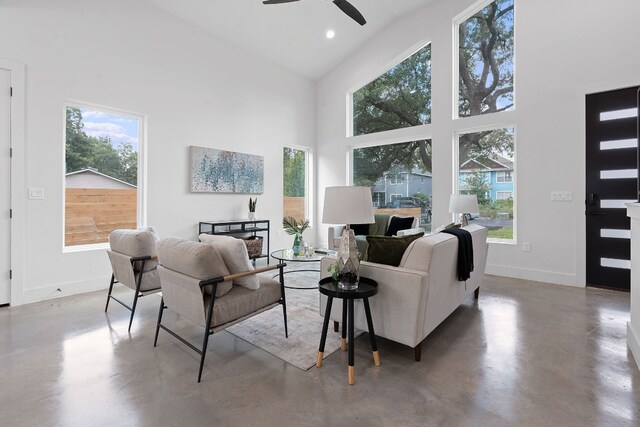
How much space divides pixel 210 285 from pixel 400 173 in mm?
4627

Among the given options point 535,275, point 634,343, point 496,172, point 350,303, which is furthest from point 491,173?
point 350,303

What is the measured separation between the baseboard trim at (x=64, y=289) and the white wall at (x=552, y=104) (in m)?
5.03

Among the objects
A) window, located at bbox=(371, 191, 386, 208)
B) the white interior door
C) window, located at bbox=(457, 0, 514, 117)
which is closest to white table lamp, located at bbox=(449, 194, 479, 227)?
window, located at bbox=(457, 0, 514, 117)

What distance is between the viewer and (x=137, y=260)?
8.94 ft

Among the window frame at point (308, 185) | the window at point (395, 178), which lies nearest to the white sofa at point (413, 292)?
the window at point (395, 178)

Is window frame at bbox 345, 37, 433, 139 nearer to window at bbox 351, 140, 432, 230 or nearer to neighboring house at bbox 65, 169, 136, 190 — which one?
window at bbox 351, 140, 432, 230

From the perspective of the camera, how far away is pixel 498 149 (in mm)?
4719

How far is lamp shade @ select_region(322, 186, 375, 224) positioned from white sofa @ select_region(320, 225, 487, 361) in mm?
389

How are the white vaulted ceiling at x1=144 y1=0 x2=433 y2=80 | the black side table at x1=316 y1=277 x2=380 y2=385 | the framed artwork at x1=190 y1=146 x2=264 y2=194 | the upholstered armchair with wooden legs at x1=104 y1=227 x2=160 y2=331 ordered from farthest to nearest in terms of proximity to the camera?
the framed artwork at x1=190 y1=146 x2=264 y2=194, the white vaulted ceiling at x1=144 y1=0 x2=433 y2=80, the upholstered armchair with wooden legs at x1=104 y1=227 x2=160 y2=331, the black side table at x1=316 y1=277 x2=380 y2=385

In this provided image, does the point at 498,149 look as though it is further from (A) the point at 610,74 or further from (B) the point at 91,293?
(B) the point at 91,293

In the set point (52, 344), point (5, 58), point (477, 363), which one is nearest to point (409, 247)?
point (477, 363)

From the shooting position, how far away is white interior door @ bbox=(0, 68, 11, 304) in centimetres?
322

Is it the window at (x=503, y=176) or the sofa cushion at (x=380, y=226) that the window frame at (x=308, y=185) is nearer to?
the sofa cushion at (x=380, y=226)

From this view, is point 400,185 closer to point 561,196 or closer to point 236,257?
point 561,196
